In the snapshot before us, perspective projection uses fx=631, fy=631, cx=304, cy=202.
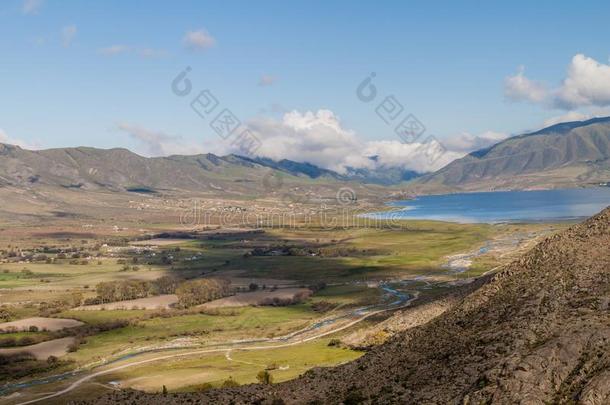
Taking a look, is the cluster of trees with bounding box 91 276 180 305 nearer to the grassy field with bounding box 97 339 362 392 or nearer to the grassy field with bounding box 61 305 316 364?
the grassy field with bounding box 61 305 316 364

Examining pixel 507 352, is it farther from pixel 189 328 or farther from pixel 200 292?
pixel 200 292

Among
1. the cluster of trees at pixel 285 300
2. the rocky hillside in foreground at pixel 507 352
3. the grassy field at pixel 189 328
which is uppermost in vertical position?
the rocky hillside in foreground at pixel 507 352

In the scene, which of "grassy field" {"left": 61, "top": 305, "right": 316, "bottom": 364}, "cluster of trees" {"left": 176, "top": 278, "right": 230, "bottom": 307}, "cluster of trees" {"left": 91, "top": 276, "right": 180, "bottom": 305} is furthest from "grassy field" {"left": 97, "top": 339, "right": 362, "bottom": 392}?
"cluster of trees" {"left": 91, "top": 276, "right": 180, "bottom": 305}

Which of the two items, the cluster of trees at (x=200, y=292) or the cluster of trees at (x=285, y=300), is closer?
the cluster of trees at (x=285, y=300)

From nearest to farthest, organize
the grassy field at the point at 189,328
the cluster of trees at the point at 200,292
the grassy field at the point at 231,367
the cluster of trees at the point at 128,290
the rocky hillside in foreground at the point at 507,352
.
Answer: the rocky hillside in foreground at the point at 507,352, the grassy field at the point at 231,367, the grassy field at the point at 189,328, the cluster of trees at the point at 200,292, the cluster of trees at the point at 128,290

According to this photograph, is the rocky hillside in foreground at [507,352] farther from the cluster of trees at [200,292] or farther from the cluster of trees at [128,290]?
the cluster of trees at [128,290]

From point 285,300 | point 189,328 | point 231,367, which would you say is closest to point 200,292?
point 285,300

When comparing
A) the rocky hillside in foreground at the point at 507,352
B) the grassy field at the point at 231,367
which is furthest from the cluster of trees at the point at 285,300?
the rocky hillside in foreground at the point at 507,352
